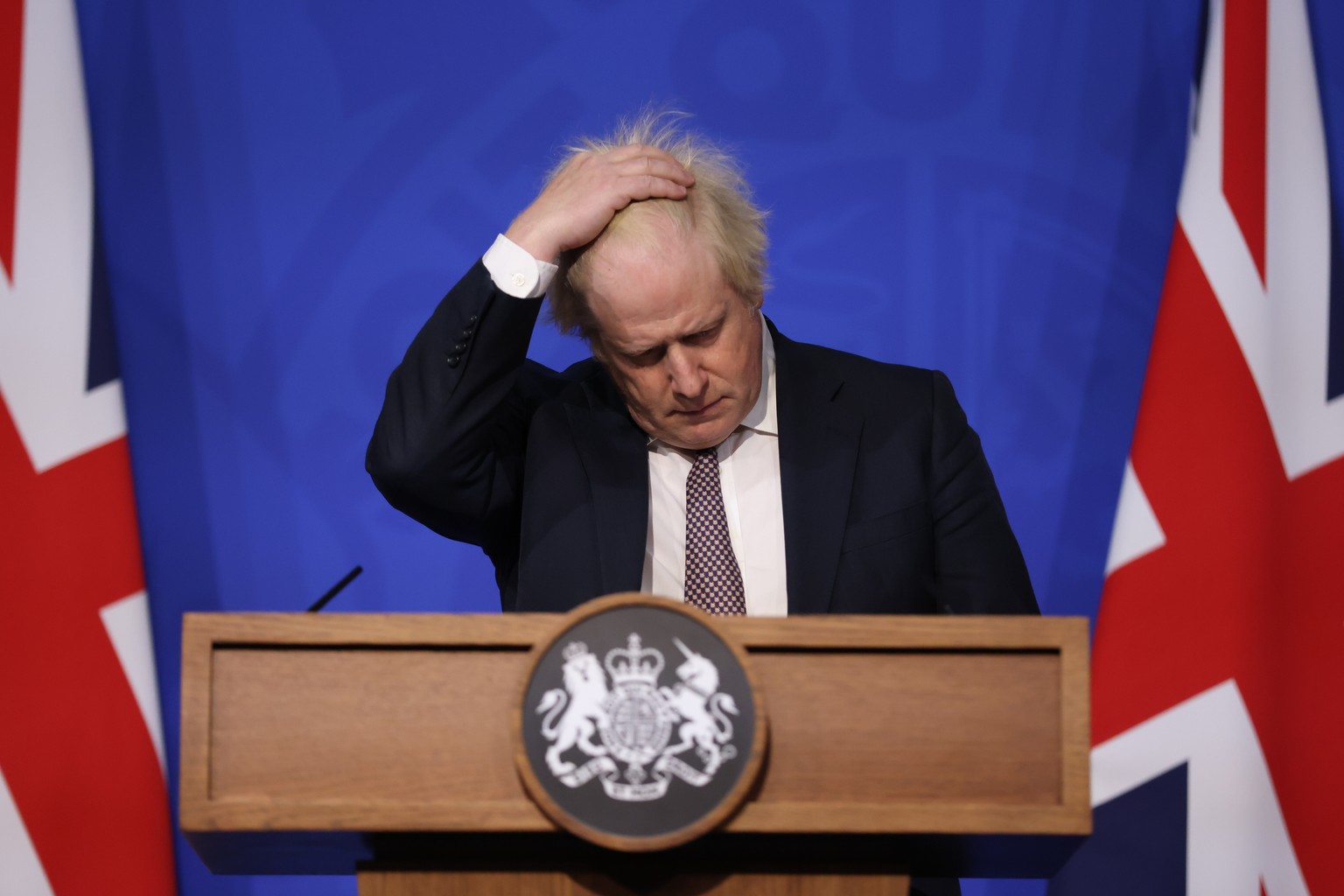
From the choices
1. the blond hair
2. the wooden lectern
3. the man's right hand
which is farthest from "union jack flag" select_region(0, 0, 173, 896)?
the wooden lectern

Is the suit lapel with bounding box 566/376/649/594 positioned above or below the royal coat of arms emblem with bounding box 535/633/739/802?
above

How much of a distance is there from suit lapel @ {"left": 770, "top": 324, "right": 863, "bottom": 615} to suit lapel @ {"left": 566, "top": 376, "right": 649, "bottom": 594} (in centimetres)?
17

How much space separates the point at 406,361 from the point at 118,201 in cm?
125

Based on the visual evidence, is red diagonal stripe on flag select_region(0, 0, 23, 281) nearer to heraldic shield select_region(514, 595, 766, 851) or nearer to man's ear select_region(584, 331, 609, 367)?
man's ear select_region(584, 331, 609, 367)

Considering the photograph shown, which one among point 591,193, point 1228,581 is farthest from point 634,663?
point 1228,581

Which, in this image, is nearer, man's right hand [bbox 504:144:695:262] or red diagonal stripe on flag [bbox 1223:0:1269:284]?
man's right hand [bbox 504:144:695:262]

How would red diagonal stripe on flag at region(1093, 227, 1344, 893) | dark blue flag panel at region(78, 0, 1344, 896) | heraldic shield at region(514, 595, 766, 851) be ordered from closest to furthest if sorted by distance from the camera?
heraldic shield at region(514, 595, 766, 851), red diagonal stripe on flag at region(1093, 227, 1344, 893), dark blue flag panel at region(78, 0, 1344, 896)

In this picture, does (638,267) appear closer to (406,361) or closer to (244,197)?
(406,361)

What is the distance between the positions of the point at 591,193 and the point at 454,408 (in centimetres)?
30

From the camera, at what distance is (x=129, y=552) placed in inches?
92.0

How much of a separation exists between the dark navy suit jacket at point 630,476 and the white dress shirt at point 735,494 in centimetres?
3

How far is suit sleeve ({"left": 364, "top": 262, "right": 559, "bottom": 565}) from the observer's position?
1554 mm

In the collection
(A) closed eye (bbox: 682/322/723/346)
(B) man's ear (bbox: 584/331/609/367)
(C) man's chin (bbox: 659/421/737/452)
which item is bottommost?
(C) man's chin (bbox: 659/421/737/452)

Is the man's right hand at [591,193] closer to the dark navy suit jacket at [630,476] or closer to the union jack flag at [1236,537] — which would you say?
the dark navy suit jacket at [630,476]
